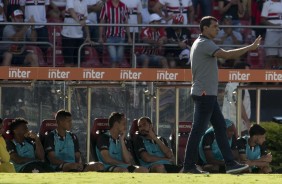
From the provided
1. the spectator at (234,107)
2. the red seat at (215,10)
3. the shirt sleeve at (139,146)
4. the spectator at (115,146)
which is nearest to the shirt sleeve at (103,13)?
the red seat at (215,10)

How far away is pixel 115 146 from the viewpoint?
57.3 ft

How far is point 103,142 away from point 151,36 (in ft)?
13.8

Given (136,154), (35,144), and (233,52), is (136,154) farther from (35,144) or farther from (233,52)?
(233,52)

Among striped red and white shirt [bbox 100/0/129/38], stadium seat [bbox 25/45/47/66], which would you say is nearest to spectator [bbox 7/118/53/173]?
stadium seat [bbox 25/45/47/66]

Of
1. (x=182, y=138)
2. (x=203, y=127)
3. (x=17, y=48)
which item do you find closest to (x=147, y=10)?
(x=17, y=48)

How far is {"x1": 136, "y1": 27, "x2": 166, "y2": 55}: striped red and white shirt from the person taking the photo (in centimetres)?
2105

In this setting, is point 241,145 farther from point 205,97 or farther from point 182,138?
point 205,97

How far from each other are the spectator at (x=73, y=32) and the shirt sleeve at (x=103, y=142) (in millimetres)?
3338

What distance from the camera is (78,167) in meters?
16.8

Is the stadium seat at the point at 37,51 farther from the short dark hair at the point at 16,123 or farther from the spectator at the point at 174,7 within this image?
the short dark hair at the point at 16,123

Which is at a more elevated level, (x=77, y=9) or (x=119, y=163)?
(x=77, y=9)

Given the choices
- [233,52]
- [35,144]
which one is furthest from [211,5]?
[233,52]

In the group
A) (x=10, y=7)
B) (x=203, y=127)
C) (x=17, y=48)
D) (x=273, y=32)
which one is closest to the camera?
(x=203, y=127)

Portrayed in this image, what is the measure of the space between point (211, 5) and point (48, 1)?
11.1 ft
